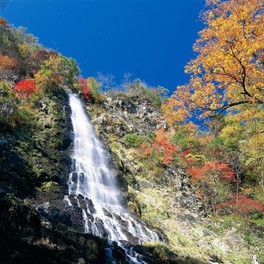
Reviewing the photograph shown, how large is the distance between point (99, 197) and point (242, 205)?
34.3 ft

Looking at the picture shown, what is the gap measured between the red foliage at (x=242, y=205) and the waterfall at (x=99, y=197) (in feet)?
28.2

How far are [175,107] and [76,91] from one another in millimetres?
27527

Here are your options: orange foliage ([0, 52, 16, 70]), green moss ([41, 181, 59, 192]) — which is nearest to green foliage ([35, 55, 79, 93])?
orange foliage ([0, 52, 16, 70])

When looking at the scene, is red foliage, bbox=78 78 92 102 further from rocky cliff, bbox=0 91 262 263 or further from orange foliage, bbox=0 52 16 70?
orange foliage, bbox=0 52 16 70

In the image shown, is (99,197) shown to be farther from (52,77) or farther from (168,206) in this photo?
(52,77)

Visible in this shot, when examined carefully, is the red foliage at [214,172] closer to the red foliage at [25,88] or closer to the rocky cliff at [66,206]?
the rocky cliff at [66,206]

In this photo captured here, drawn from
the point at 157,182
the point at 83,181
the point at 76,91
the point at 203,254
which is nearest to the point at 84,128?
the point at 157,182

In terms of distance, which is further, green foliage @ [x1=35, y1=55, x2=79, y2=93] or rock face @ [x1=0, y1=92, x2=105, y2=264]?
green foliage @ [x1=35, y1=55, x2=79, y2=93]

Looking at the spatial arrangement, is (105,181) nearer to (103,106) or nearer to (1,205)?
(1,205)

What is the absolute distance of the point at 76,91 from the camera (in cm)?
A: 3659

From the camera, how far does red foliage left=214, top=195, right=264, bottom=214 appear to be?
→ 21748 mm

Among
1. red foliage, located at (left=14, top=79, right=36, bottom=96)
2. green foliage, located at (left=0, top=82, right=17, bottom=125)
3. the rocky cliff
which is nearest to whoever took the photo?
the rocky cliff

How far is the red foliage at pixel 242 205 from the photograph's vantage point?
21.7m

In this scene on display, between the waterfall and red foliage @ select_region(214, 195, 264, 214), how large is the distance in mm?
8590
